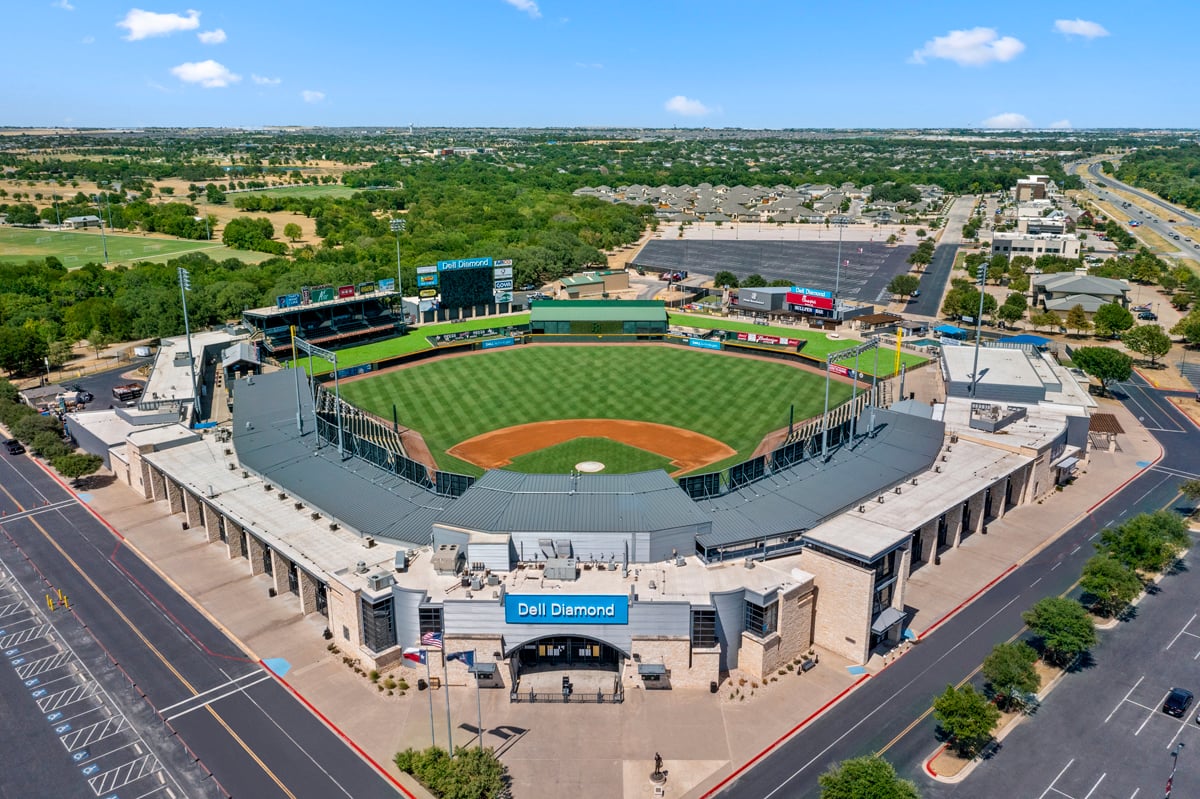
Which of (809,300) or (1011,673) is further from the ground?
(809,300)

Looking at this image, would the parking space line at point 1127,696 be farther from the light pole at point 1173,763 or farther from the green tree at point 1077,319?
the green tree at point 1077,319

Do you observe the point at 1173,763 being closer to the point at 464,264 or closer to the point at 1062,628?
the point at 1062,628

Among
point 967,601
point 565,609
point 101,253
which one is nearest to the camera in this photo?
point 565,609

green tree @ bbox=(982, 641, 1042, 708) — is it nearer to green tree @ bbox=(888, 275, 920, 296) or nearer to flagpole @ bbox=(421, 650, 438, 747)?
flagpole @ bbox=(421, 650, 438, 747)

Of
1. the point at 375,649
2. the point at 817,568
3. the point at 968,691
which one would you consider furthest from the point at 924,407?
the point at 375,649

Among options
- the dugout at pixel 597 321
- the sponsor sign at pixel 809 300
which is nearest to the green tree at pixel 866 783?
the dugout at pixel 597 321

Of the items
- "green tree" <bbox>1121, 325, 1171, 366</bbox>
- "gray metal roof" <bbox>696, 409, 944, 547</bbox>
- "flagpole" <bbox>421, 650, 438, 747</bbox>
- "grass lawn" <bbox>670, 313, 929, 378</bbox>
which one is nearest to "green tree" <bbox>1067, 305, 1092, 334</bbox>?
"green tree" <bbox>1121, 325, 1171, 366</bbox>

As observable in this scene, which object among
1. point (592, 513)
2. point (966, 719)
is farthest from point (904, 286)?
point (966, 719)
